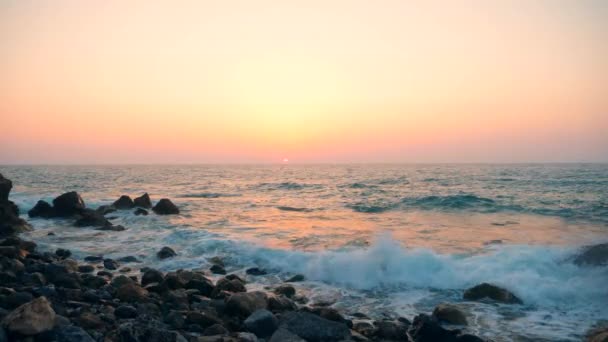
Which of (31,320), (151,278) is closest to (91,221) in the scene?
(151,278)

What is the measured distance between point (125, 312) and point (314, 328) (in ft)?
10.1

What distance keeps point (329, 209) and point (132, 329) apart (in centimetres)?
1916

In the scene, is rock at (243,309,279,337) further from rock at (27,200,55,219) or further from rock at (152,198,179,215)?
rock at (27,200,55,219)

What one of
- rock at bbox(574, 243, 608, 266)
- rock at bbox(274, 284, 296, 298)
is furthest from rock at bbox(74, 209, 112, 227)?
rock at bbox(574, 243, 608, 266)

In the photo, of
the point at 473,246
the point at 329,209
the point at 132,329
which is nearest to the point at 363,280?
the point at 473,246

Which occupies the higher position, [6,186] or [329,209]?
[6,186]

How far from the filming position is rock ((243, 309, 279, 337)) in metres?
6.69

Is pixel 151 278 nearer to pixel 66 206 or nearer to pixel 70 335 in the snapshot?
pixel 70 335

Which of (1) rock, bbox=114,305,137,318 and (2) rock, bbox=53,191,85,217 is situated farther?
(2) rock, bbox=53,191,85,217

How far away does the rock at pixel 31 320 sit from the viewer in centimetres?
496

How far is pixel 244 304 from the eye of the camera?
297 inches

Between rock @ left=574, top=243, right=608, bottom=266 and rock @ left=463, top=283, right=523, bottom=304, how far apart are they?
323 cm

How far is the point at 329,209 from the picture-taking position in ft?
79.3

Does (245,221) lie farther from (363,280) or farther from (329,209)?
(363,280)
